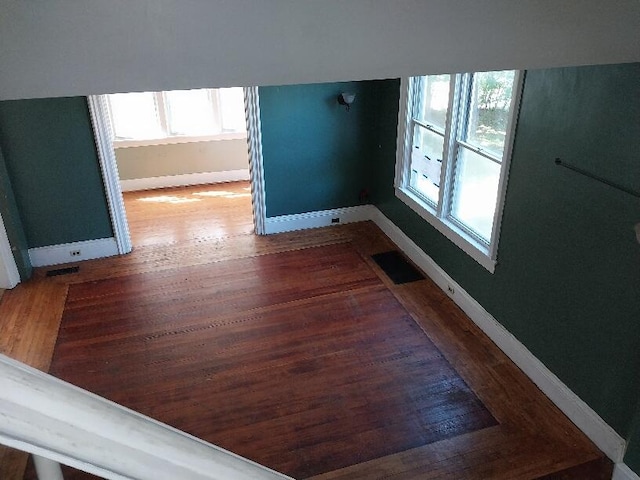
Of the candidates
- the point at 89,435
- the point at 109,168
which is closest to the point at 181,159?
the point at 109,168

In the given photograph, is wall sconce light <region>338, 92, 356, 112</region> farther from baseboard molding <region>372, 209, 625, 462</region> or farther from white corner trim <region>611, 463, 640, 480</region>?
white corner trim <region>611, 463, 640, 480</region>

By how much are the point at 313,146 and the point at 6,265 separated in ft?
10.2

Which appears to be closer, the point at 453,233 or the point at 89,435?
the point at 89,435

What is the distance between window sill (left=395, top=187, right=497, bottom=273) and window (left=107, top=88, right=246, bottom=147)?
323 cm

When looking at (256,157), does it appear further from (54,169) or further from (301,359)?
(301,359)

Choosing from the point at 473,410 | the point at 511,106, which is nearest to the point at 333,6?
the point at 511,106

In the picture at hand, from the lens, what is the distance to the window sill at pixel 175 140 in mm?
6775

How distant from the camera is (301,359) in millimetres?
3652

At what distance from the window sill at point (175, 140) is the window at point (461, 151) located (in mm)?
3065

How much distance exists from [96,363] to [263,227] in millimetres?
2378

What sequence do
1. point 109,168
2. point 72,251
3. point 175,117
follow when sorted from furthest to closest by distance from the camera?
1. point 175,117
2. point 72,251
3. point 109,168

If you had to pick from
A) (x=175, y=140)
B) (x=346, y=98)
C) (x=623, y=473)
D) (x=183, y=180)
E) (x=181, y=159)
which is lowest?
(x=623, y=473)

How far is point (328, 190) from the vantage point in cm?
563

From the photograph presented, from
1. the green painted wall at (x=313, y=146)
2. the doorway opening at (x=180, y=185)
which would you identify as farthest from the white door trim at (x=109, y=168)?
the green painted wall at (x=313, y=146)
